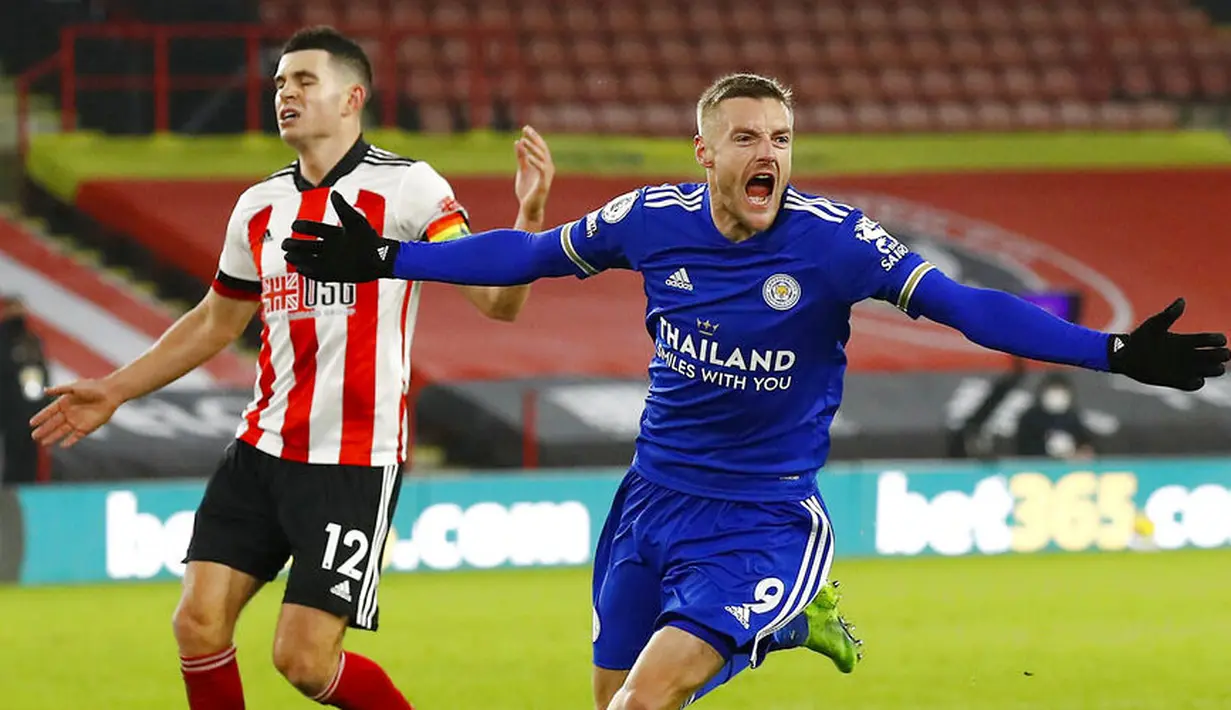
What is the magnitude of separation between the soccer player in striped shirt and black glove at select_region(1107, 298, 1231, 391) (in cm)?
182

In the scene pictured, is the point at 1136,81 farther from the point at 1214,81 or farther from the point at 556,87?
the point at 556,87

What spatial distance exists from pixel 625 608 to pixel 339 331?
122 centimetres

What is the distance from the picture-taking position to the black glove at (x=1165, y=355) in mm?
4512

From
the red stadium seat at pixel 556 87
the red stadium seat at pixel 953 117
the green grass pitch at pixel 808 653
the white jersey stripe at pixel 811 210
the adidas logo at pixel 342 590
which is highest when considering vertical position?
the white jersey stripe at pixel 811 210

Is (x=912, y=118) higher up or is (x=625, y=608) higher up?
(x=912, y=118)

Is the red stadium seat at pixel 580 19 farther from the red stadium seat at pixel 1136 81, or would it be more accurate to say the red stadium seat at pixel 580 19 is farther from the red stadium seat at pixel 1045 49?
the red stadium seat at pixel 1136 81

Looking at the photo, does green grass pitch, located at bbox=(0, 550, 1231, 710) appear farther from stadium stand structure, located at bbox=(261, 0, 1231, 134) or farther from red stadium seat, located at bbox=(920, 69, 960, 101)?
red stadium seat, located at bbox=(920, 69, 960, 101)

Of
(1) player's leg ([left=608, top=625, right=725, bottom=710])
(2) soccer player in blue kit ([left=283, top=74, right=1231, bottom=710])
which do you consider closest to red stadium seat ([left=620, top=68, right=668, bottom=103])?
(2) soccer player in blue kit ([left=283, top=74, right=1231, bottom=710])

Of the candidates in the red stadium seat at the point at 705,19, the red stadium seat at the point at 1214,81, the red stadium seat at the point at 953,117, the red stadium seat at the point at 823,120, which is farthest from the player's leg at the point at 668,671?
the red stadium seat at the point at 1214,81

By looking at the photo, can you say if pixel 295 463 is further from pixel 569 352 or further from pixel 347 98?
pixel 569 352

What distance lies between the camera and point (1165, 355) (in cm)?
453

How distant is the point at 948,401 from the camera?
15.5 metres

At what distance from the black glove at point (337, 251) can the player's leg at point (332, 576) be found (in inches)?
32.1

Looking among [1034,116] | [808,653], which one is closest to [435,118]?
[1034,116]
